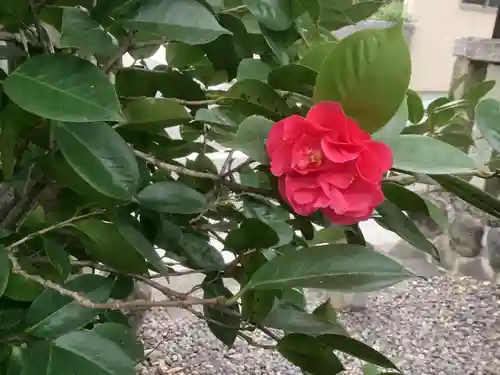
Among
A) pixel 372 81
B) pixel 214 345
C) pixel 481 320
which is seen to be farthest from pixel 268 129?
pixel 481 320

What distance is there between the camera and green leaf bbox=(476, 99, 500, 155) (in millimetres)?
333

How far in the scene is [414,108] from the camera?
0.49 meters

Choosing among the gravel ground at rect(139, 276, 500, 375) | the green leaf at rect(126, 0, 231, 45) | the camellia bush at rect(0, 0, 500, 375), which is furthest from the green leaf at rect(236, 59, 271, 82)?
the gravel ground at rect(139, 276, 500, 375)

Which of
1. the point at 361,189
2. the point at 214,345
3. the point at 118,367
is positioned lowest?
the point at 214,345

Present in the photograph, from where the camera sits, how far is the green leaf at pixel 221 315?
18.5 inches

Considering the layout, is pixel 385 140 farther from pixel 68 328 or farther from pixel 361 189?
pixel 68 328

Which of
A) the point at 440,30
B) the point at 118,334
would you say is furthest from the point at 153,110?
the point at 440,30

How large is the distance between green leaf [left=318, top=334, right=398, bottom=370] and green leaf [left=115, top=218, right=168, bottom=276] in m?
0.11

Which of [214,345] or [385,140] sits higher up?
[385,140]

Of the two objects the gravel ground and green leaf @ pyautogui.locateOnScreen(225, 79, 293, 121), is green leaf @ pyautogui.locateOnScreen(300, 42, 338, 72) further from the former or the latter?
the gravel ground

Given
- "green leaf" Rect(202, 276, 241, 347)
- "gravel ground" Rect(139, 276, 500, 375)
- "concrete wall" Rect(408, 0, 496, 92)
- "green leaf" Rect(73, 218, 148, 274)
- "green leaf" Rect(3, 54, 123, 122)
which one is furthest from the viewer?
"concrete wall" Rect(408, 0, 496, 92)

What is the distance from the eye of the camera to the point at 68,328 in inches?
13.2

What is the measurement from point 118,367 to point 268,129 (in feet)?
0.47

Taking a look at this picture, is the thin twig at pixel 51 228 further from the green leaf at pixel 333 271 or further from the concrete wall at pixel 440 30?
the concrete wall at pixel 440 30
